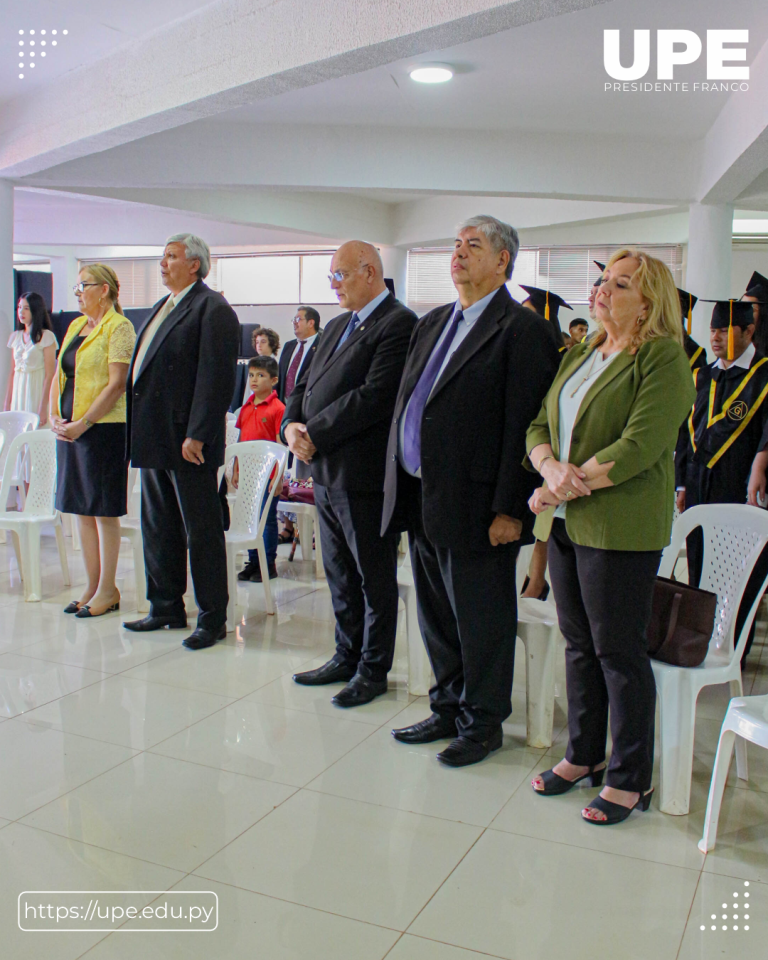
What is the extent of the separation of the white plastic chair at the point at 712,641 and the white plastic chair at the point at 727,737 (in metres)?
0.18

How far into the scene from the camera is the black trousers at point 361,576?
9.98 ft

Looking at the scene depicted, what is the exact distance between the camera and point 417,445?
2.67 m

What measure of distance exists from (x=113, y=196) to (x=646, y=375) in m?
6.06

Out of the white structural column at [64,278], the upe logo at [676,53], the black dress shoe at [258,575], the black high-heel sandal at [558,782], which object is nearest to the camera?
the black high-heel sandal at [558,782]

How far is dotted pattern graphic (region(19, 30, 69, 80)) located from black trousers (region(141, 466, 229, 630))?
2.44 metres

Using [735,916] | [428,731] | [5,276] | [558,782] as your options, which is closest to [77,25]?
[5,276]

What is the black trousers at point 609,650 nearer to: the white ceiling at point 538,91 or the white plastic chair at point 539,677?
the white plastic chair at point 539,677

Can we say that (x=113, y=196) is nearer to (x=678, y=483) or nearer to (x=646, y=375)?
(x=678, y=483)

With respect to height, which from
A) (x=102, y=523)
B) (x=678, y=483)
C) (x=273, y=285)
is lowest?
(x=102, y=523)

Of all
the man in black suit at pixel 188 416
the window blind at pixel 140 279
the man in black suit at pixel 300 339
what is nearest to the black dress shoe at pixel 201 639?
the man in black suit at pixel 188 416

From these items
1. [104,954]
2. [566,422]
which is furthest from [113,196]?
[104,954]

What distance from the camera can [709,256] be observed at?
5.98 m

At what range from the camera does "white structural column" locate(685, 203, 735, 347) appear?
5.99 meters

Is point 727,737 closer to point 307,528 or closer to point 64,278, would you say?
point 307,528
